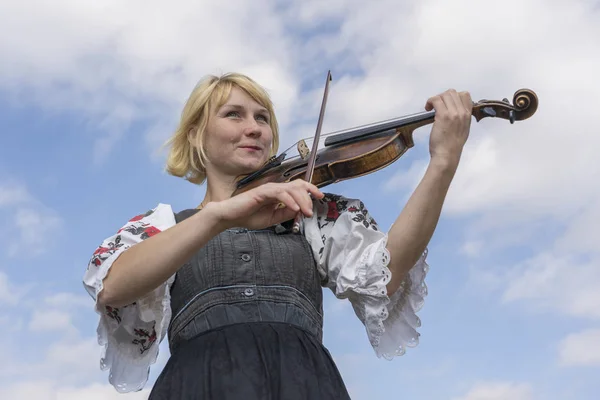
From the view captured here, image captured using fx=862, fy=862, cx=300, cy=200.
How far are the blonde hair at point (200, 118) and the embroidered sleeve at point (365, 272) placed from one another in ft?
1.50

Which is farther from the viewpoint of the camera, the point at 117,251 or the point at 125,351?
the point at 125,351

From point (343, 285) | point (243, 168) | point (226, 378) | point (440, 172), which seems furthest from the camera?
point (243, 168)

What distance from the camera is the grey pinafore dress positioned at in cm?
247

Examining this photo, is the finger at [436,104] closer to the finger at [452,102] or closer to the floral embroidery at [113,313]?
the finger at [452,102]

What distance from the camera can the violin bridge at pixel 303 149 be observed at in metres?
3.01

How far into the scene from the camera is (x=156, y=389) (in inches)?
100

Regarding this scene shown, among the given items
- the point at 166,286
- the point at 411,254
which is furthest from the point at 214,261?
the point at 411,254

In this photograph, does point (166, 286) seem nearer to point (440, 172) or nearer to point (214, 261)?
point (214, 261)

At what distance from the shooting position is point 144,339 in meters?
2.85

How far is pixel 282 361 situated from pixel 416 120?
0.88m

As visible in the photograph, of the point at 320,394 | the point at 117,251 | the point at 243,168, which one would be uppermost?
the point at 243,168

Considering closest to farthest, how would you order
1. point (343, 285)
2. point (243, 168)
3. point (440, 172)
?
point (440, 172) < point (343, 285) < point (243, 168)

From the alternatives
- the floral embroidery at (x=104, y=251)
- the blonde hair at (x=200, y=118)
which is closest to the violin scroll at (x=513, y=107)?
the blonde hair at (x=200, y=118)

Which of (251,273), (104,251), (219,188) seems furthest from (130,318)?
(219,188)
